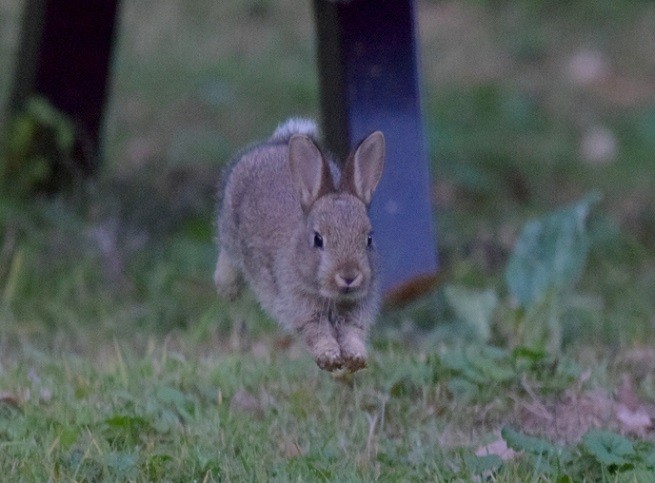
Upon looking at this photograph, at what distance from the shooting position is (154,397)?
4465mm

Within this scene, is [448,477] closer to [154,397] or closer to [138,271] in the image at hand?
[154,397]

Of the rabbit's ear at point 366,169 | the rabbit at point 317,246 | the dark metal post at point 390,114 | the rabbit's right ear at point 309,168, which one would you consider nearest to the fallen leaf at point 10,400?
the rabbit at point 317,246

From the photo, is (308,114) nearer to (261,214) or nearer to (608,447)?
(261,214)

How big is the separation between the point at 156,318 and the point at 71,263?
0.62 metres

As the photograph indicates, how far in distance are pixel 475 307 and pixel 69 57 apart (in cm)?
269

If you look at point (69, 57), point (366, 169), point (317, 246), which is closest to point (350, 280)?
point (317, 246)

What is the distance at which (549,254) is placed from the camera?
618 centimetres

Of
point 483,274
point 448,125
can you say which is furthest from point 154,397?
point 448,125

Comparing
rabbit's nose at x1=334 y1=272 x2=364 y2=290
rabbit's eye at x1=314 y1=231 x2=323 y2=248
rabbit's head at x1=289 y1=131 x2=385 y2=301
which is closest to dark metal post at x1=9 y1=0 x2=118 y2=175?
rabbit's head at x1=289 y1=131 x2=385 y2=301

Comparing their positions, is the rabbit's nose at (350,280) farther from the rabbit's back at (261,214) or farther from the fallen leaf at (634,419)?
the fallen leaf at (634,419)

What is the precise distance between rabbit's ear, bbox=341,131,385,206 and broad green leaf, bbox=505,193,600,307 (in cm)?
186

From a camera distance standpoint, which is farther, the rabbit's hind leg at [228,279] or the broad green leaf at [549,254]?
the broad green leaf at [549,254]

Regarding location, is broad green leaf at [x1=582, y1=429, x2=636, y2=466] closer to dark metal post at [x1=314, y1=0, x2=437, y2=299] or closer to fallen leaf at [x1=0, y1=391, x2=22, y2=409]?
fallen leaf at [x1=0, y1=391, x2=22, y2=409]

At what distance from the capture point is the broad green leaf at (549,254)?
6.07m
